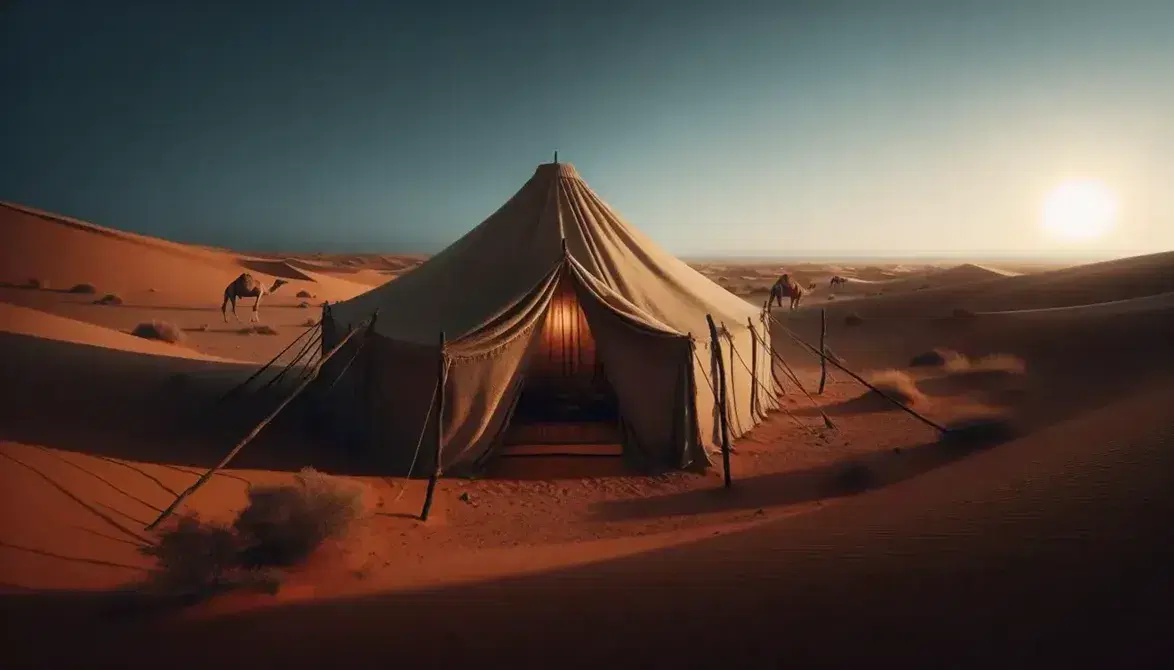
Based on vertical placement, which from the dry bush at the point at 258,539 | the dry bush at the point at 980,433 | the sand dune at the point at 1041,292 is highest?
the sand dune at the point at 1041,292

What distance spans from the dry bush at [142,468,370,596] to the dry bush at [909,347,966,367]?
14.0 metres

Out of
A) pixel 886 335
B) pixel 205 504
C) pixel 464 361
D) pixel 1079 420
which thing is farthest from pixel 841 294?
pixel 205 504

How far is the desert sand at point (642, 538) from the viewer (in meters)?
2.89

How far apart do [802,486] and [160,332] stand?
15.2 m

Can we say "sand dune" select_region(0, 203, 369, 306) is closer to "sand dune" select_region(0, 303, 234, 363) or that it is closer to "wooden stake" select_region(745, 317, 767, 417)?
"sand dune" select_region(0, 303, 234, 363)

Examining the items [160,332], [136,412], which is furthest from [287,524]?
[160,332]

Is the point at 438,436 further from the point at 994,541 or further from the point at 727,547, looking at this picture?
the point at 994,541

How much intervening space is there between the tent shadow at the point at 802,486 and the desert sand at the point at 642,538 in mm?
46

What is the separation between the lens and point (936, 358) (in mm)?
14438

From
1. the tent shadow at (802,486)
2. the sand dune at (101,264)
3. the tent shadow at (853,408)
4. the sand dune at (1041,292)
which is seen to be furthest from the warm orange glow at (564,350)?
the sand dune at (101,264)

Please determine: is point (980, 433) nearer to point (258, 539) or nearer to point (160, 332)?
point (258, 539)

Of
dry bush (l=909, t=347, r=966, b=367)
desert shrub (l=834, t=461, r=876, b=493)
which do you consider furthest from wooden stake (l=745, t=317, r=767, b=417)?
dry bush (l=909, t=347, r=966, b=367)

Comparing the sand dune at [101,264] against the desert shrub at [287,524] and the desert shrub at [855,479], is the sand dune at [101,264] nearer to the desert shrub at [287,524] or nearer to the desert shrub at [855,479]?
the desert shrub at [287,524]

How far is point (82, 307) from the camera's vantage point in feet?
65.0
